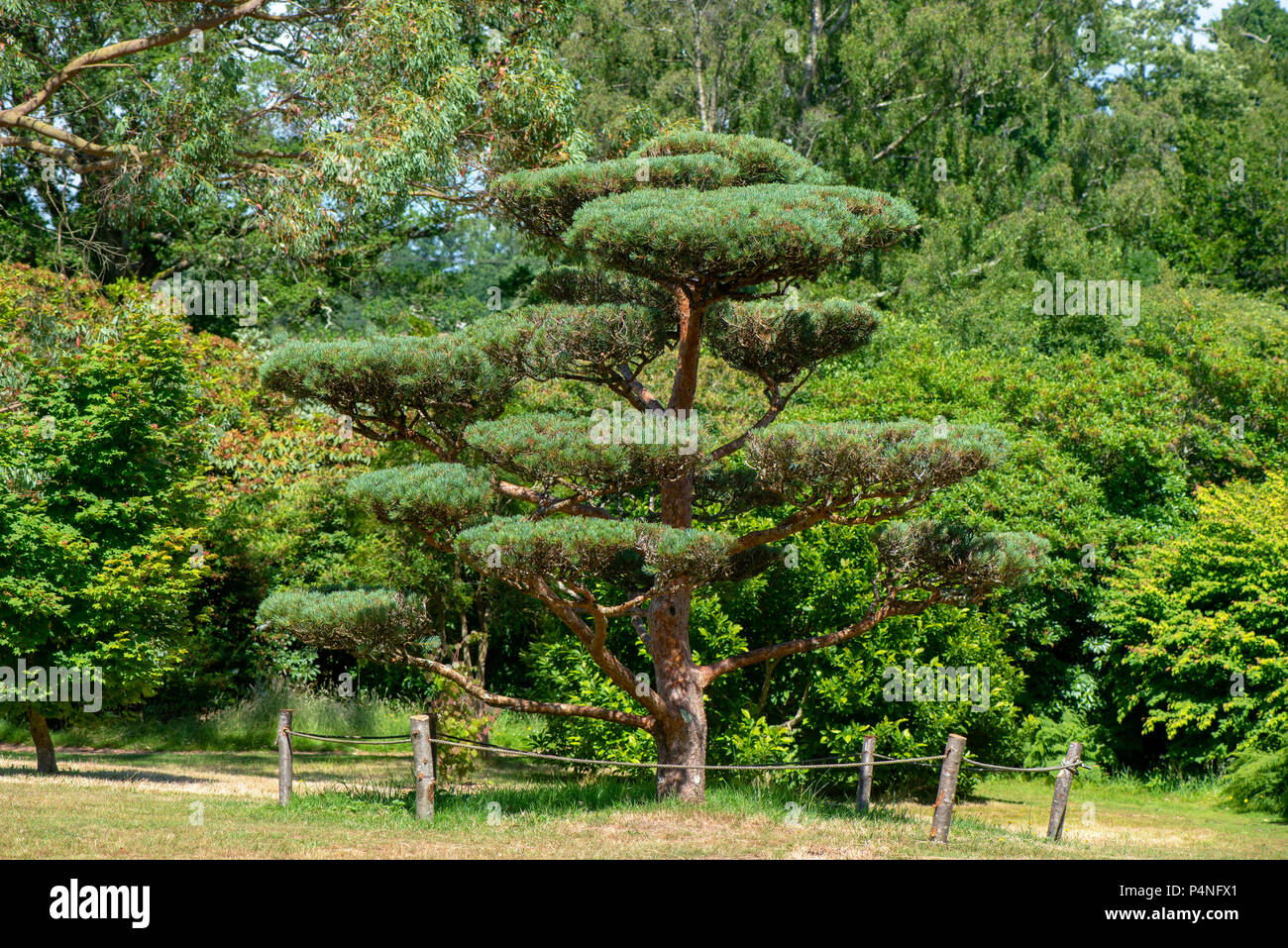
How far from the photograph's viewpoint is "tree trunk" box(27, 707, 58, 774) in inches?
451

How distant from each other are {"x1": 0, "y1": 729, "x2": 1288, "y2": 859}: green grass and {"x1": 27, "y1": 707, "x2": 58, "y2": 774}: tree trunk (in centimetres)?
32

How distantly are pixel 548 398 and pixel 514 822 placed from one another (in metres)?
8.14

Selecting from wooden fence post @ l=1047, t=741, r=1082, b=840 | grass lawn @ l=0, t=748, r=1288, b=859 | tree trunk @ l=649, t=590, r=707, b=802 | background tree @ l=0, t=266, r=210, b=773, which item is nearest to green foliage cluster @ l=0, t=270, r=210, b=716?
background tree @ l=0, t=266, r=210, b=773

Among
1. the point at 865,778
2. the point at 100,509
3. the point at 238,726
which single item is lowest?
the point at 238,726

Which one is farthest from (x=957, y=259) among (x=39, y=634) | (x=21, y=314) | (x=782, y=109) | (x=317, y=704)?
(x=39, y=634)

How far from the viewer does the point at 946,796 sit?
8797mm

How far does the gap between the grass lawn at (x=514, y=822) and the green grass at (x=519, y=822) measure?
2 centimetres

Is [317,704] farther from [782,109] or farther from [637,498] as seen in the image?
[782,109]

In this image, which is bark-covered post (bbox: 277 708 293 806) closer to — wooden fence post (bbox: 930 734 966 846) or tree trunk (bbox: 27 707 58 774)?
tree trunk (bbox: 27 707 58 774)

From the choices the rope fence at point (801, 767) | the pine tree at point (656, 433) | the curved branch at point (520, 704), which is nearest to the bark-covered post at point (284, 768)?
the rope fence at point (801, 767)

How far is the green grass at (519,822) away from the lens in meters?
7.71

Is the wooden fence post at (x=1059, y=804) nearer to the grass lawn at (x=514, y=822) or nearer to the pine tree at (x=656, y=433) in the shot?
the grass lawn at (x=514, y=822)

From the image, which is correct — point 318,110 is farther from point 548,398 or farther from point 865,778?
point 865,778

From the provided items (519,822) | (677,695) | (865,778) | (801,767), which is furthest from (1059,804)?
(519,822)
